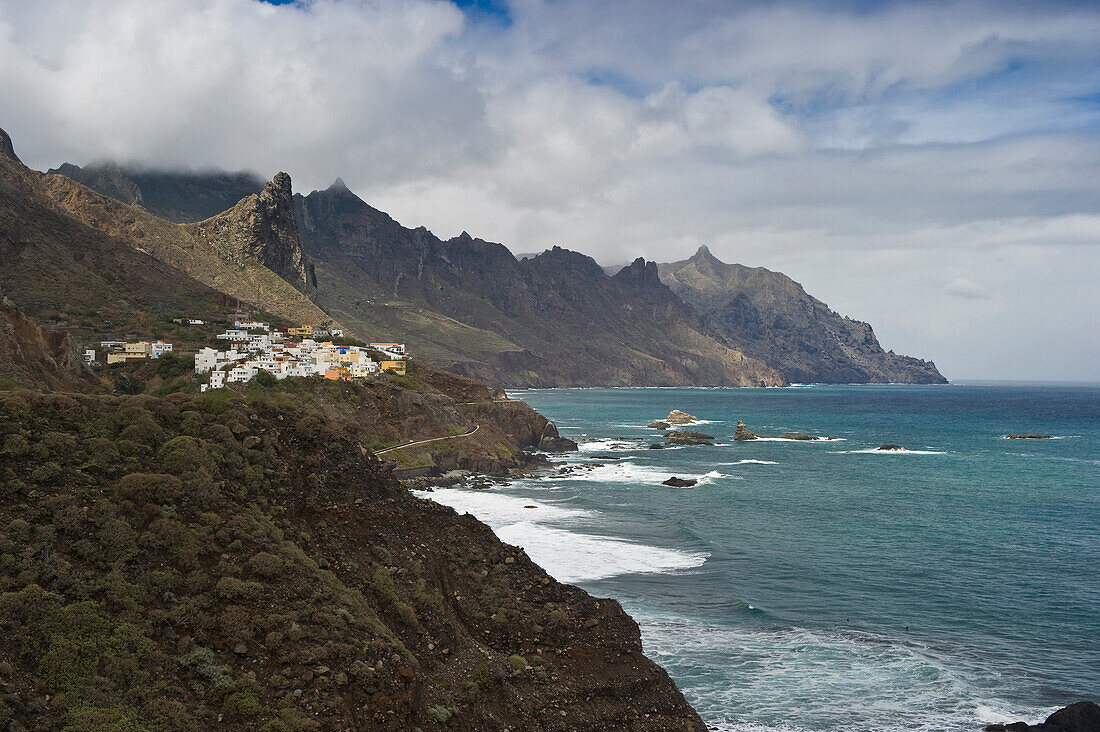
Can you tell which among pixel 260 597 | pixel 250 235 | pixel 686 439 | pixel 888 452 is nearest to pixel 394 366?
pixel 686 439

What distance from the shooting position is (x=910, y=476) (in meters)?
88.6

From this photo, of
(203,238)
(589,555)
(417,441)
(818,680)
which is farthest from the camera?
(203,238)

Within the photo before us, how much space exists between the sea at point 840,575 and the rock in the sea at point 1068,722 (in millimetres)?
881

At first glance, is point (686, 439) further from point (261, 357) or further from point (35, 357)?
point (35, 357)

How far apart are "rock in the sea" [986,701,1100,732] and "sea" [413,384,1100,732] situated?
0.88 m

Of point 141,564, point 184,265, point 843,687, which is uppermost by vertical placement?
point 184,265

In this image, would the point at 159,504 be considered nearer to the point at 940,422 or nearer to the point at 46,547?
the point at 46,547

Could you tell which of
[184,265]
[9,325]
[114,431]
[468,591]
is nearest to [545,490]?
[9,325]

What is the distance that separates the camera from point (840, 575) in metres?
44.6

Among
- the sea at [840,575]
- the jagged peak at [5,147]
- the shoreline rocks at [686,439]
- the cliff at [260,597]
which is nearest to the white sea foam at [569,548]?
the sea at [840,575]

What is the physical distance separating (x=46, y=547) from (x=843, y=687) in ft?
86.1

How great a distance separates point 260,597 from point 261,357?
80531 millimetres

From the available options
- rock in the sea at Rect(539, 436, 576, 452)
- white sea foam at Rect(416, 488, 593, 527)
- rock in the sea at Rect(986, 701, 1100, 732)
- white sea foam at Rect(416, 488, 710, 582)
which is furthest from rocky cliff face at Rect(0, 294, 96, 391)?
rock in the sea at Rect(539, 436, 576, 452)

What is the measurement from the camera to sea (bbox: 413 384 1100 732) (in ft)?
93.1
